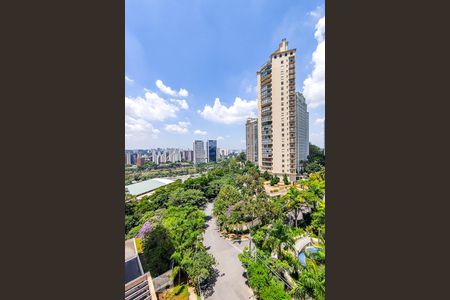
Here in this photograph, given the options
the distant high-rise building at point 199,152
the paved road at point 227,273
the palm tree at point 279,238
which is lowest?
the paved road at point 227,273

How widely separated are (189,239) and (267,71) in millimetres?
15973

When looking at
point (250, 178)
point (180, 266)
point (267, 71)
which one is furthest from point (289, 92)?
point (180, 266)

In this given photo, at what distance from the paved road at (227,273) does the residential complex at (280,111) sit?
10277mm

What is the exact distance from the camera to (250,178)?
11859 millimetres

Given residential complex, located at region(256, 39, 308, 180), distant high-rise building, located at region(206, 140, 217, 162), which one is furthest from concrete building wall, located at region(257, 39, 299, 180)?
distant high-rise building, located at region(206, 140, 217, 162)

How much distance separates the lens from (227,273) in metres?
4.64

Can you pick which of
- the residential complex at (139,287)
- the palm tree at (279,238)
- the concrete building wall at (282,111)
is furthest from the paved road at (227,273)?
the concrete building wall at (282,111)

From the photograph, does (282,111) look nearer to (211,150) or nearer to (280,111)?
(280,111)

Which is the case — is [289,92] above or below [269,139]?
above

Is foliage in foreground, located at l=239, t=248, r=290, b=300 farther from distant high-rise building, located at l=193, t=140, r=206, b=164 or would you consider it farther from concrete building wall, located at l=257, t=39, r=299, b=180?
distant high-rise building, located at l=193, t=140, r=206, b=164

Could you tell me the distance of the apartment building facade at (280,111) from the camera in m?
14.0

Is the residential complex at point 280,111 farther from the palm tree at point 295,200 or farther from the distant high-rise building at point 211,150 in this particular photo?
the distant high-rise building at point 211,150
